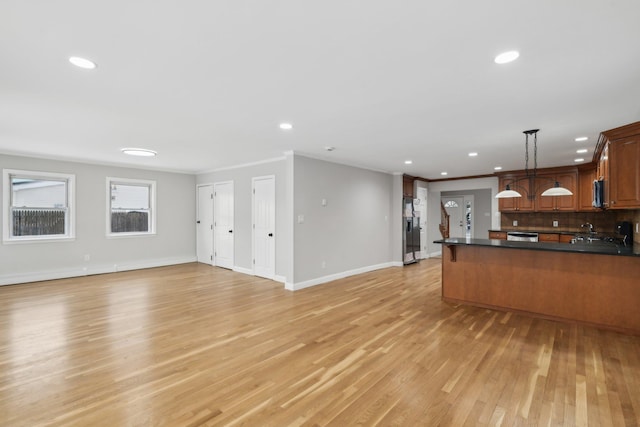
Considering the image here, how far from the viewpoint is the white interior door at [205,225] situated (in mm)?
7867

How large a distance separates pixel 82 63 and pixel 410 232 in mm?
7382

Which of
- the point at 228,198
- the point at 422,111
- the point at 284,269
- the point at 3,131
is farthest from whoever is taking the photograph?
the point at 228,198

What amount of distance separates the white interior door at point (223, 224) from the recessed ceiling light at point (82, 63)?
4859mm

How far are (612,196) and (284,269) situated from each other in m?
4.95

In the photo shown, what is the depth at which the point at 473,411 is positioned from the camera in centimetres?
209

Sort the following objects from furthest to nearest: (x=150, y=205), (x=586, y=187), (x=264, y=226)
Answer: (x=150, y=205)
(x=586, y=187)
(x=264, y=226)

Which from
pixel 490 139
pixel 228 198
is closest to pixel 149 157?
pixel 228 198

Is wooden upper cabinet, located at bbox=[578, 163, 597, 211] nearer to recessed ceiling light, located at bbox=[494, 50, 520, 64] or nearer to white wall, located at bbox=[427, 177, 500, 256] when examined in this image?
white wall, located at bbox=[427, 177, 500, 256]

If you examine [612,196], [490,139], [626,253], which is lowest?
[626,253]

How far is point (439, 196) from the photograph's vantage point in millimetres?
9742

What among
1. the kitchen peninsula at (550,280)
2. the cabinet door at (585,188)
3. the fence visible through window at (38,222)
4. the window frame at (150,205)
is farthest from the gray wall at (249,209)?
the cabinet door at (585,188)

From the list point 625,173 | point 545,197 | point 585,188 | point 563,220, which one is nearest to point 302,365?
point 625,173

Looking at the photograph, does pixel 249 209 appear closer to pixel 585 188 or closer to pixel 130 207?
pixel 130 207

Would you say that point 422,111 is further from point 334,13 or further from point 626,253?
point 626,253
